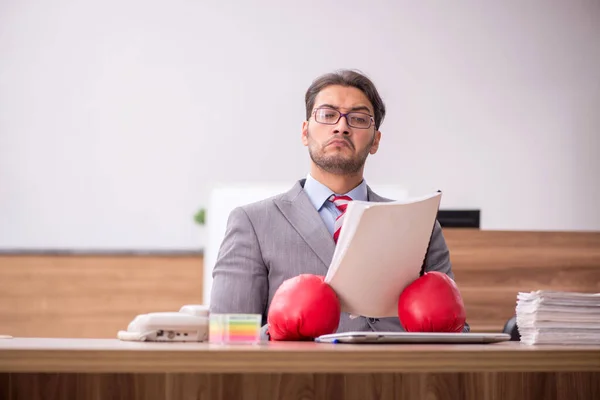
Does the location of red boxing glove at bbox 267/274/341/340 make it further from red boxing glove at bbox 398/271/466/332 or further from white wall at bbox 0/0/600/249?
white wall at bbox 0/0/600/249

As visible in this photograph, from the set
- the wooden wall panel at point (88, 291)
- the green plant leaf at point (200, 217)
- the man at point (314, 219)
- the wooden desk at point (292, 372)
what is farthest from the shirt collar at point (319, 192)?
the green plant leaf at point (200, 217)

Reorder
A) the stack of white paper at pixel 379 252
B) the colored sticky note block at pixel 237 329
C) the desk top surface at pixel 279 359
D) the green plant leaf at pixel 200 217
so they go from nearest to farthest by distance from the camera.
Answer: the desk top surface at pixel 279 359 → the colored sticky note block at pixel 237 329 → the stack of white paper at pixel 379 252 → the green plant leaf at pixel 200 217

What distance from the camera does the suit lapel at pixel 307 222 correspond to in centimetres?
205

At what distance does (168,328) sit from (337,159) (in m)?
1.04

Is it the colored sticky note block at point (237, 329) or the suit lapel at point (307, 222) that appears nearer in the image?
the colored sticky note block at point (237, 329)

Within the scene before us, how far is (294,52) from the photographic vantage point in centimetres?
493

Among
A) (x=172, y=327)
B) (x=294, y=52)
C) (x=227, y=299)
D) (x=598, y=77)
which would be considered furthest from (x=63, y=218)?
(x=172, y=327)

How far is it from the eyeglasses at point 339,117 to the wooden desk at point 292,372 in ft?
3.91

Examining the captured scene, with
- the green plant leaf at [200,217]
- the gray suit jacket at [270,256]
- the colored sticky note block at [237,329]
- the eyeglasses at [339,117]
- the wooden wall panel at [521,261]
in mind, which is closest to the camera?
the colored sticky note block at [237,329]

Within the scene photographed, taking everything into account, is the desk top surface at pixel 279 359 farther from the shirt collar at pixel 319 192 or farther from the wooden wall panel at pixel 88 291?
the wooden wall panel at pixel 88 291

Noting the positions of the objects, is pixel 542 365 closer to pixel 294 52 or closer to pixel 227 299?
pixel 227 299

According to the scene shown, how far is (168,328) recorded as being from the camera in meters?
1.21

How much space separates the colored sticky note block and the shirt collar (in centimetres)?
106

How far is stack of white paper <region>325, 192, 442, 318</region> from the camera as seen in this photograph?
1.32 metres
